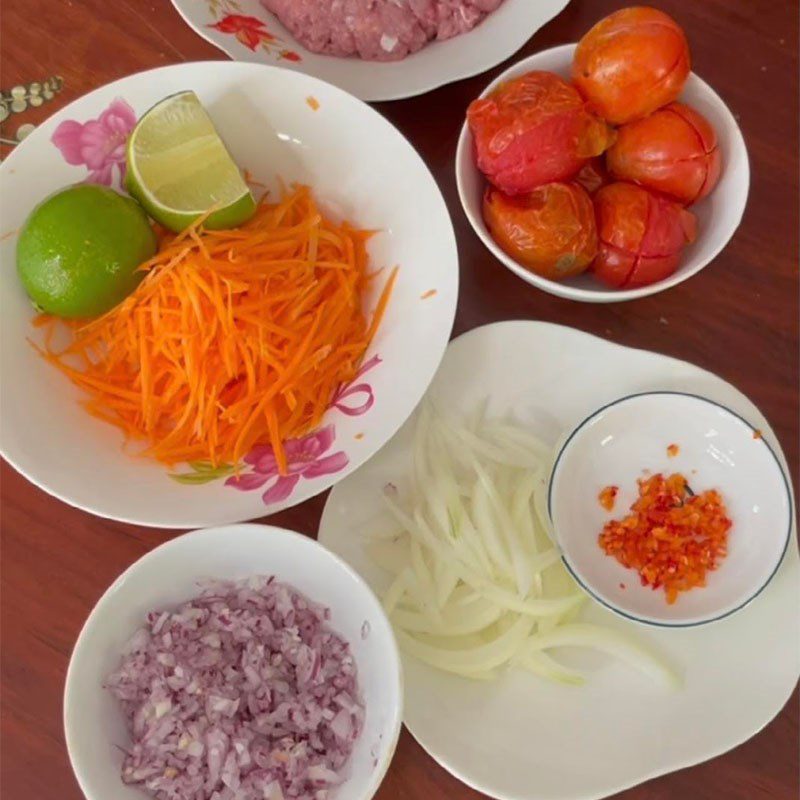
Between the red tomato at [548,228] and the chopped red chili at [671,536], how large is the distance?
288 millimetres

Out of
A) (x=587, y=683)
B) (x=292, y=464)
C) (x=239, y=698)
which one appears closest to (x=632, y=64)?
(x=292, y=464)

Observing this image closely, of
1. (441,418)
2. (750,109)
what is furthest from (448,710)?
(750,109)

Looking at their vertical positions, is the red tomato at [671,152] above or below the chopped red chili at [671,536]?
above

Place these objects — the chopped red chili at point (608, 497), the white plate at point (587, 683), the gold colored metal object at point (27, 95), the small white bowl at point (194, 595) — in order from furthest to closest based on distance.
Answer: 1. the gold colored metal object at point (27, 95)
2. the chopped red chili at point (608, 497)
3. the white plate at point (587, 683)
4. the small white bowl at point (194, 595)

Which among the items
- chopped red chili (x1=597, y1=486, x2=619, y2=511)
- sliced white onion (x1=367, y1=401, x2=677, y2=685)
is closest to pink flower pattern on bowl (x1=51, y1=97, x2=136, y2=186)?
sliced white onion (x1=367, y1=401, x2=677, y2=685)

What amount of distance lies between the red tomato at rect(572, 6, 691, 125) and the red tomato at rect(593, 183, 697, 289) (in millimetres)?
94

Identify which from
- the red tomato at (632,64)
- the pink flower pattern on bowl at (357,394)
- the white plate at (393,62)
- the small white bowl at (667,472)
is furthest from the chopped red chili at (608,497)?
the white plate at (393,62)

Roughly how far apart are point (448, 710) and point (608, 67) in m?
0.74

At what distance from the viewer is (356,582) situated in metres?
0.94

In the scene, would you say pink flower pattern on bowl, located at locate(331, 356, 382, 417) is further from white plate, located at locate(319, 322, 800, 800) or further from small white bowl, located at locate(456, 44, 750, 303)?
small white bowl, located at locate(456, 44, 750, 303)

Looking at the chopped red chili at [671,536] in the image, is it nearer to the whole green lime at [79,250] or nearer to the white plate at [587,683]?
the white plate at [587,683]

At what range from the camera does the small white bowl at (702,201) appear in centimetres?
108

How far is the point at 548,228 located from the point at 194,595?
0.56 m

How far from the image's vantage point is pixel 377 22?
1.19 metres
